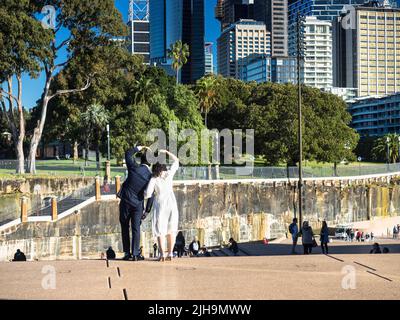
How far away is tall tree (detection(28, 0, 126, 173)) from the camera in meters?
46.9

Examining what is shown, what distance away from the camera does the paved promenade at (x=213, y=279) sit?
25.0ft

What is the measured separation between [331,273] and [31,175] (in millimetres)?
36521

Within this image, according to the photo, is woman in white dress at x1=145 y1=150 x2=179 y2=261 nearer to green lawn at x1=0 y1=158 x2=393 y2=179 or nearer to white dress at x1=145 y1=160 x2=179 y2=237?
white dress at x1=145 y1=160 x2=179 y2=237

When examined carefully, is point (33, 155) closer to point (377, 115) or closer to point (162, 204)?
point (162, 204)

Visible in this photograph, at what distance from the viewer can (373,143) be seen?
387 ft

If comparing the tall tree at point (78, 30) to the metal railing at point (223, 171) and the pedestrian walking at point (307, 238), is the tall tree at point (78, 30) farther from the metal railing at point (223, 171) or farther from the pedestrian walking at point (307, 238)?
the pedestrian walking at point (307, 238)

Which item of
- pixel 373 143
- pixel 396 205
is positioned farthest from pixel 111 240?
pixel 373 143

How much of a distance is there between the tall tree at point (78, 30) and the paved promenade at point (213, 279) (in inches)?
1479

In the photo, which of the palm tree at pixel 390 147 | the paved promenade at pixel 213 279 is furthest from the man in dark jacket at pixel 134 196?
the palm tree at pixel 390 147

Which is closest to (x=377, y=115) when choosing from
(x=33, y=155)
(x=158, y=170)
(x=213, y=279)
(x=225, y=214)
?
(x=225, y=214)

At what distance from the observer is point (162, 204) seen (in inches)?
427

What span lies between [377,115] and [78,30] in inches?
4477

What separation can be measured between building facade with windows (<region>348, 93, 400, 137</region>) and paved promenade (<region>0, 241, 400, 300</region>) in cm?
13655
